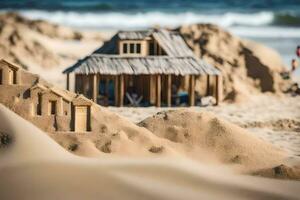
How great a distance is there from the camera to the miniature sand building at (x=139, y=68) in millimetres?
6148

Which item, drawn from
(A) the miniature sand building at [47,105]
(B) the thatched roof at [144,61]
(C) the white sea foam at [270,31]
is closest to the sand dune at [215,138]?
(A) the miniature sand building at [47,105]

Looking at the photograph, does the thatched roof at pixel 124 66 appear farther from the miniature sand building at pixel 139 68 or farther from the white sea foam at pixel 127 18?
the white sea foam at pixel 127 18

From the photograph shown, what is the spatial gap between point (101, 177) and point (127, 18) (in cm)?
226

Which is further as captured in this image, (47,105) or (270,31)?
(270,31)

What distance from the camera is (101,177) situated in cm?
367

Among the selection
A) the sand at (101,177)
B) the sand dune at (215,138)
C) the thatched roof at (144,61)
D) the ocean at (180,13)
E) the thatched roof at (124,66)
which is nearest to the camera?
the sand at (101,177)

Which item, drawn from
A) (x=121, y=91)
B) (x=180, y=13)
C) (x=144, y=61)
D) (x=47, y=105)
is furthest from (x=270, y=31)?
(x=47, y=105)

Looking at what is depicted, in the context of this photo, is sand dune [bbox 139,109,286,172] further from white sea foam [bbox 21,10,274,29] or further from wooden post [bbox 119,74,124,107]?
wooden post [bbox 119,74,124,107]

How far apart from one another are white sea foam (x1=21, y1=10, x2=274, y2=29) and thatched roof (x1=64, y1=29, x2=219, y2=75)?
238 millimetres

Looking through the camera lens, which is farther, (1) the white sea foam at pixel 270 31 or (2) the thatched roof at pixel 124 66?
(2) the thatched roof at pixel 124 66

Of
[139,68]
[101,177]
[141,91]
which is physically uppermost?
[139,68]

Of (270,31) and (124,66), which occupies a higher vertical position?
(270,31)

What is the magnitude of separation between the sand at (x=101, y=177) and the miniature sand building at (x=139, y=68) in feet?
6.18

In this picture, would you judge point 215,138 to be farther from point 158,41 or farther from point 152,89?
point 158,41
